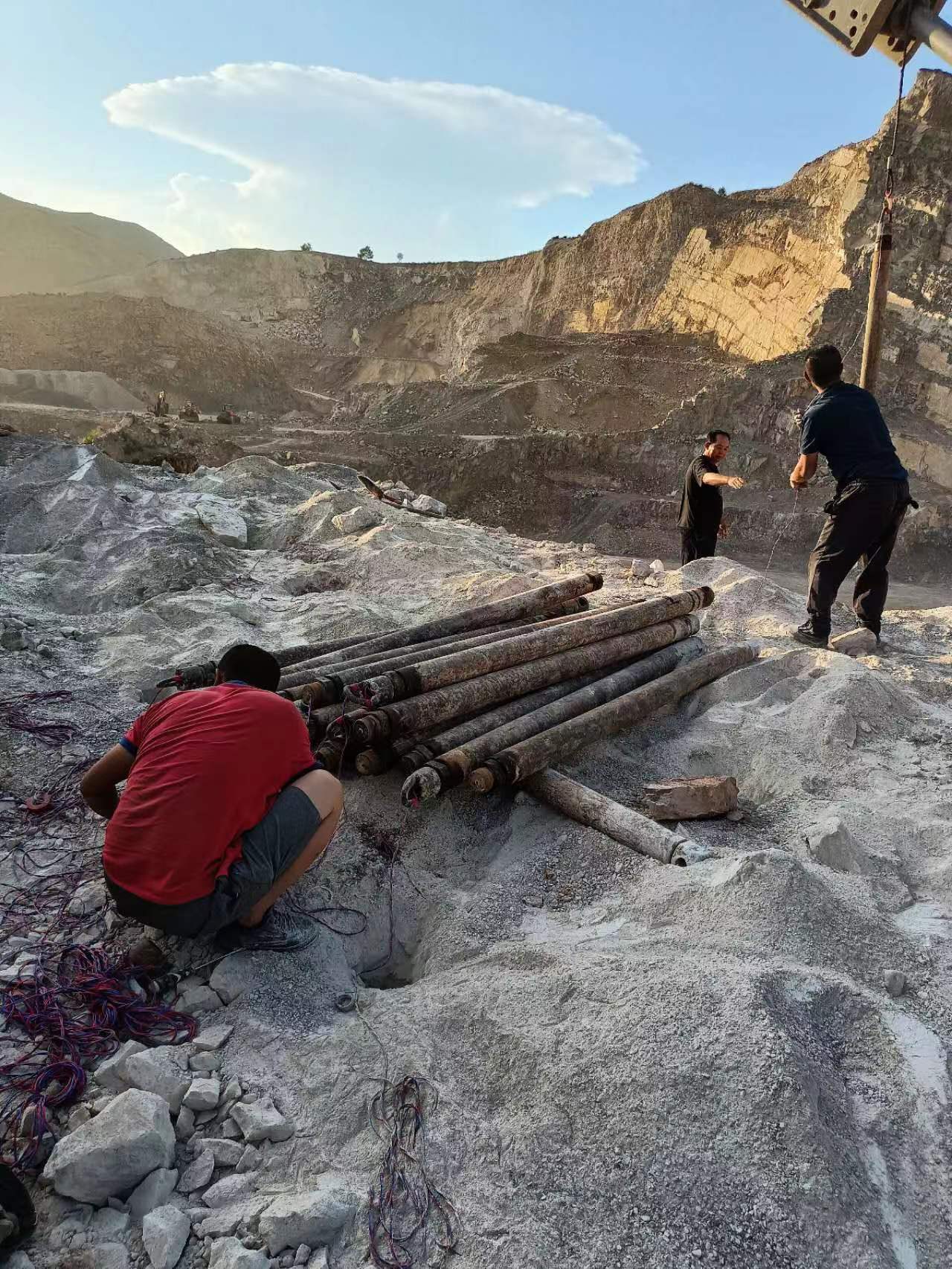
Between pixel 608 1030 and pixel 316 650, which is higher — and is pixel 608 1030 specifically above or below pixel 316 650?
below

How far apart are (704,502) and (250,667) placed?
547 centimetres

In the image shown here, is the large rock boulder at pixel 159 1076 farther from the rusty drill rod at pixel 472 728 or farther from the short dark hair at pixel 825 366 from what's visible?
the short dark hair at pixel 825 366

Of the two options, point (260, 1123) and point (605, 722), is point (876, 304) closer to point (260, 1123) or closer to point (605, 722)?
point (605, 722)

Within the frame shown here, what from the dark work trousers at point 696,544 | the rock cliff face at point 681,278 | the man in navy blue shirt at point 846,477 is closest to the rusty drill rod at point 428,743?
the man in navy blue shirt at point 846,477

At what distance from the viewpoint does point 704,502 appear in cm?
716

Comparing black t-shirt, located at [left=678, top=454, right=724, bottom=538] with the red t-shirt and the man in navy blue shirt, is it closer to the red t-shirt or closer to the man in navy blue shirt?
the man in navy blue shirt

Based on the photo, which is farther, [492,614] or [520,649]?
[492,614]

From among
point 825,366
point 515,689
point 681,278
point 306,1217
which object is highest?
point 681,278

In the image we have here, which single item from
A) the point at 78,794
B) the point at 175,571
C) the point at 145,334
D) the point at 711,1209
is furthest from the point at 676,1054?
the point at 145,334

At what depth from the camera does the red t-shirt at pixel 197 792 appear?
95.9 inches

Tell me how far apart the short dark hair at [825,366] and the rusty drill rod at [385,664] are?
218 cm

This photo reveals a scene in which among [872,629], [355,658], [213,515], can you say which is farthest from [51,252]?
[872,629]

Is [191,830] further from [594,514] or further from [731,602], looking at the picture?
[594,514]

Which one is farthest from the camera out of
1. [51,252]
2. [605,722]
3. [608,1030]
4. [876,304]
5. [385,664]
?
[51,252]
